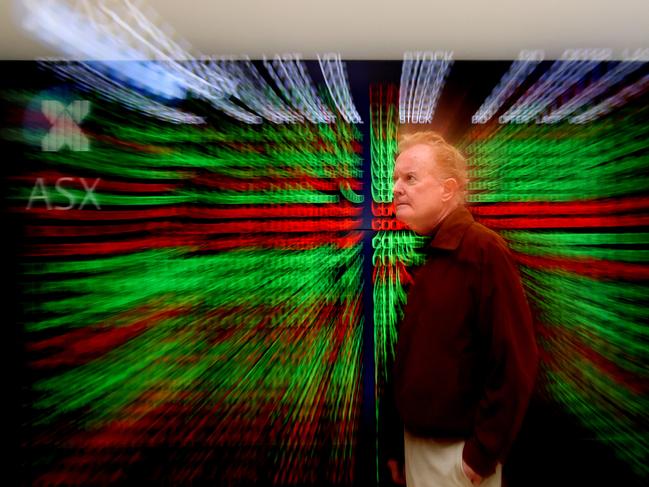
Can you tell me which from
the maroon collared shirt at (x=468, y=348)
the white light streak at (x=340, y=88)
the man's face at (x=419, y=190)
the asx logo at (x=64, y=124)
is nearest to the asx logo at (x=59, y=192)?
the asx logo at (x=64, y=124)

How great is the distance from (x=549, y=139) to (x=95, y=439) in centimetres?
249

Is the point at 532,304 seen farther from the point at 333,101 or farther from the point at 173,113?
the point at 173,113

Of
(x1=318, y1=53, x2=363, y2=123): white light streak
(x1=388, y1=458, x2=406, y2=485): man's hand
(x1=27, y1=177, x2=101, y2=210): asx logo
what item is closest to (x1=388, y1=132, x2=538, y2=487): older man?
(x1=388, y1=458, x2=406, y2=485): man's hand

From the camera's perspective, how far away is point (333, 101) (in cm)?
182

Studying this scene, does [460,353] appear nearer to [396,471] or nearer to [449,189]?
[449,189]

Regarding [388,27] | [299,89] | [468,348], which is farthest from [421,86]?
[468,348]

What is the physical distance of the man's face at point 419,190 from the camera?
1.47m

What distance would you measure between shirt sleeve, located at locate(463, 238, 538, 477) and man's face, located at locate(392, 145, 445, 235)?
290mm

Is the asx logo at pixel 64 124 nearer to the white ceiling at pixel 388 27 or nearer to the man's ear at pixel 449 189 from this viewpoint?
the white ceiling at pixel 388 27

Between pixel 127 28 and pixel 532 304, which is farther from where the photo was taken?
pixel 532 304

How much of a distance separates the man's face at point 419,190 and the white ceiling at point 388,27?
539mm

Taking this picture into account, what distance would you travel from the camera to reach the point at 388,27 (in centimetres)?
162

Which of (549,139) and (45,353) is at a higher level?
(549,139)

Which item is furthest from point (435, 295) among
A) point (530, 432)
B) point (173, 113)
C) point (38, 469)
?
point (38, 469)
